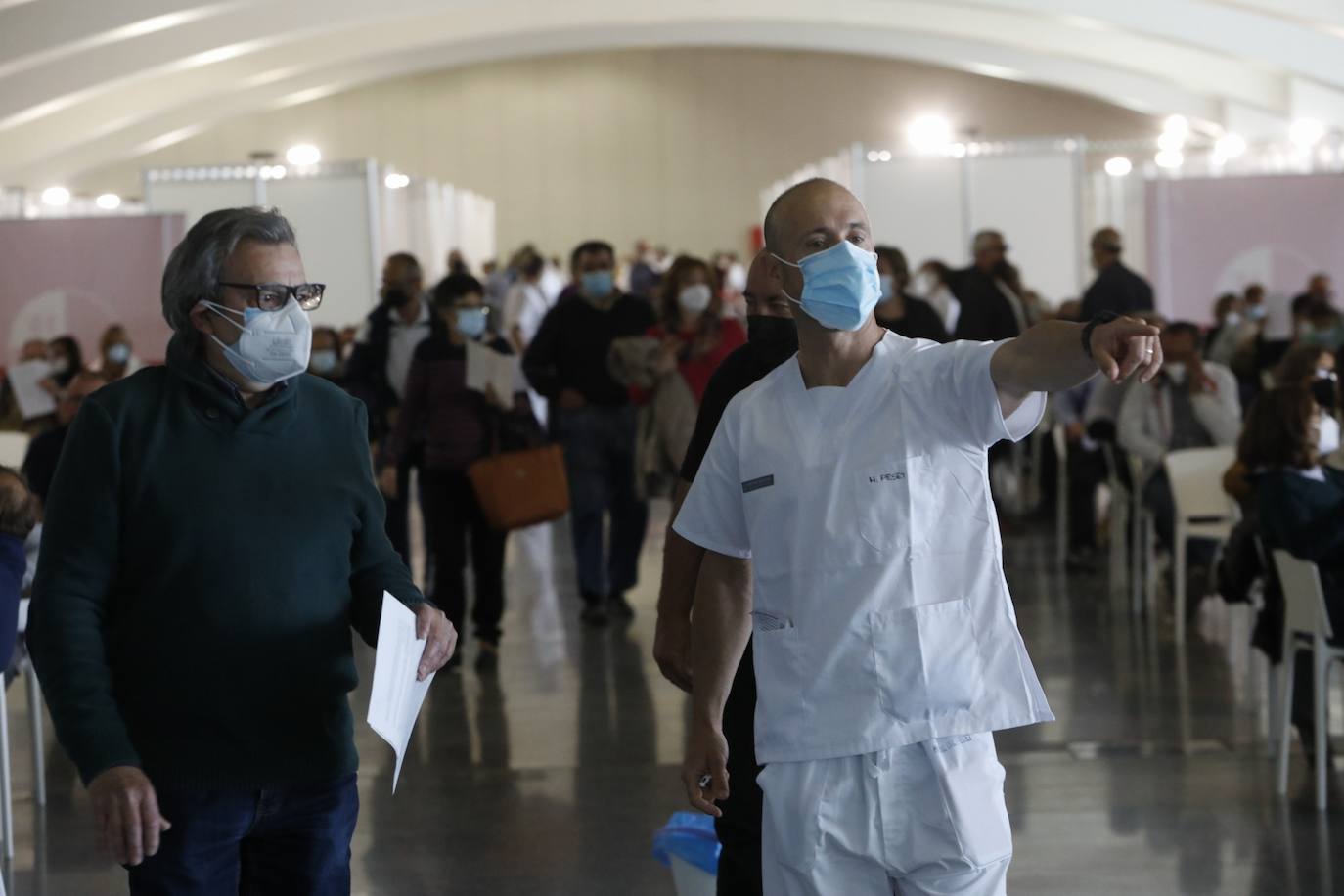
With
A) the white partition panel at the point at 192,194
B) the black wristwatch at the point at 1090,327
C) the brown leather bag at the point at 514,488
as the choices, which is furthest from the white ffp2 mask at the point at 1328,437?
the white partition panel at the point at 192,194

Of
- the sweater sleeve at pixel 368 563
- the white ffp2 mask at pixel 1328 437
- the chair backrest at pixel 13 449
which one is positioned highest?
the sweater sleeve at pixel 368 563

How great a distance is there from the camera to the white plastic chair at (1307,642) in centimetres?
481

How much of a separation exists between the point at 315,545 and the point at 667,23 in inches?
1045

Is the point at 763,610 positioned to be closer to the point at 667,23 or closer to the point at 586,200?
the point at 667,23

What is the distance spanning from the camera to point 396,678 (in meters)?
2.33

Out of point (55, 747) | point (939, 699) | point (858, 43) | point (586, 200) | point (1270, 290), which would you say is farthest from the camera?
point (586, 200)

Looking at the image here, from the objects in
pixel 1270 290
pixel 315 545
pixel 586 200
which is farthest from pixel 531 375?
pixel 586 200

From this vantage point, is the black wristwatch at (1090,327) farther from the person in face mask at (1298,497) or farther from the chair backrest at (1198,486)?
the chair backrest at (1198,486)

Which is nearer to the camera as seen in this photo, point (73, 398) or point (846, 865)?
point (846, 865)

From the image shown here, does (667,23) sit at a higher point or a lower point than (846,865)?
higher

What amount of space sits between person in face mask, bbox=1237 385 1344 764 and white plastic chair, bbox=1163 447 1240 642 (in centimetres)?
179

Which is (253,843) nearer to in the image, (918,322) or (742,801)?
(742,801)

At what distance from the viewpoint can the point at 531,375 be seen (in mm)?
7801

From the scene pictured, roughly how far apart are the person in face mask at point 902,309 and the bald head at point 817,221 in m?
4.99
